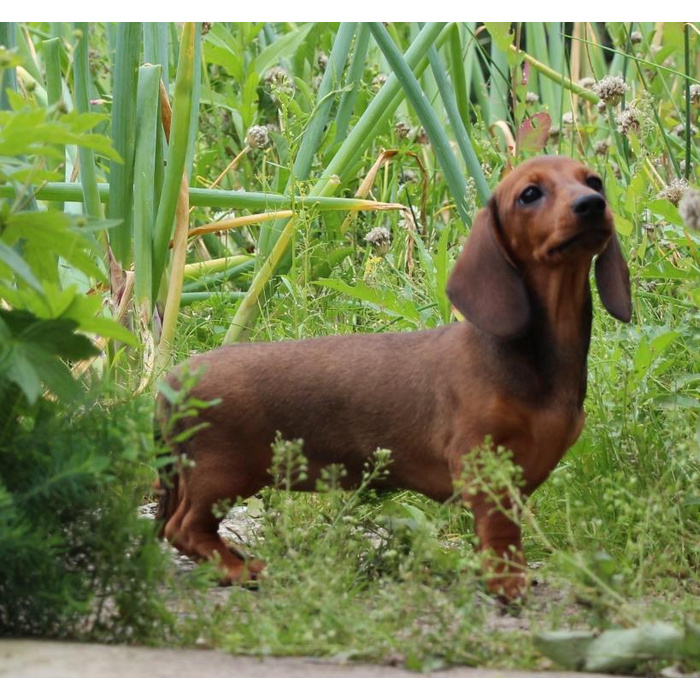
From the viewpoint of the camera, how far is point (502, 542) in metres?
2.79

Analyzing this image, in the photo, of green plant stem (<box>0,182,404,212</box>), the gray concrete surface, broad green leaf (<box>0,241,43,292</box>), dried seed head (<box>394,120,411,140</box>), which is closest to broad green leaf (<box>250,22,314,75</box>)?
dried seed head (<box>394,120,411,140</box>)

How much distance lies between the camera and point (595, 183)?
2.91m

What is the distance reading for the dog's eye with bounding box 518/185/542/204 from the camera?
281cm

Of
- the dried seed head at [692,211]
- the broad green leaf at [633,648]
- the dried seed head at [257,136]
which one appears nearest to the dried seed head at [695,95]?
the dried seed head at [257,136]

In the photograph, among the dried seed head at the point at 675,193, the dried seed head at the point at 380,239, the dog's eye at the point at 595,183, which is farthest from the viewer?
the dried seed head at the point at 380,239

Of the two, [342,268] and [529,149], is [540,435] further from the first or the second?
[342,268]

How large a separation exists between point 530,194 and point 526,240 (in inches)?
4.0

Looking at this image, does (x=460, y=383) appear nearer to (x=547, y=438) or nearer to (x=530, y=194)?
(x=547, y=438)

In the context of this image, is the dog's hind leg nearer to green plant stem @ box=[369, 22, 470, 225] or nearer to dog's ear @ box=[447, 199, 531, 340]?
dog's ear @ box=[447, 199, 531, 340]

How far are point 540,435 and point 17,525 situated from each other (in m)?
1.14

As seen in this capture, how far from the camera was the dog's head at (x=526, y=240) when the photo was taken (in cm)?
271

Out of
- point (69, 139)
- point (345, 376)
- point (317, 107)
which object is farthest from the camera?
point (317, 107)

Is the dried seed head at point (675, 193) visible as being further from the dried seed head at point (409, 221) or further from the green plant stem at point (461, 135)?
the dried seed head at point (409, 221)
